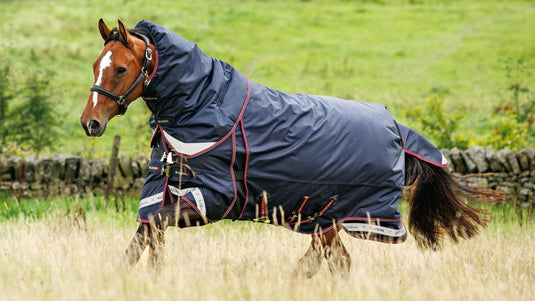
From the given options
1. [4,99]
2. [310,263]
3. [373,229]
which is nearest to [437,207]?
[373,229]

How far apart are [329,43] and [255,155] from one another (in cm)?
2500

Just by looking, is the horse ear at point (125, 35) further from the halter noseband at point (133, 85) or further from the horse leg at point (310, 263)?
the horse leg at point (310, 263)

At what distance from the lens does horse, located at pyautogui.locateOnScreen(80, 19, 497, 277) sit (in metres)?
3.70

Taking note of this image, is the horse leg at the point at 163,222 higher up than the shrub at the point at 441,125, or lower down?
lower down

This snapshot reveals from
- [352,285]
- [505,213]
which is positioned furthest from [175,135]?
[505,213]

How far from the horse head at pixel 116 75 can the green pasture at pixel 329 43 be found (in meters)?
11.3

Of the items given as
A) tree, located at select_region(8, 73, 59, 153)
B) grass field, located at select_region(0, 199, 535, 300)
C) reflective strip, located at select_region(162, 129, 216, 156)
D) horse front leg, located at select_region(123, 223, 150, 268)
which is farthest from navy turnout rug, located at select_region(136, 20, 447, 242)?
tree, located at select_region(8, 73, 59, 153)

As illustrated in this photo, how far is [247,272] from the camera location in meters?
3.83

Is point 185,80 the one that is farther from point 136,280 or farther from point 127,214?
point 127,214

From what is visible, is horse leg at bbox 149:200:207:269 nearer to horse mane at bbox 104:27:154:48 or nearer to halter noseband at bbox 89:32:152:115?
halter noseband at bbox 89:32:152:115

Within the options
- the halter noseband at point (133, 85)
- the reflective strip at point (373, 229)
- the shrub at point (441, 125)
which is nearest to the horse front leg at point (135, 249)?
the halter noseband at point (133, 85)

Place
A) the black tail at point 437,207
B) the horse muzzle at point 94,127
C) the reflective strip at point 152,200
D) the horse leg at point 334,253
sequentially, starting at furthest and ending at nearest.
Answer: the black tail at point 437,207, the horse leg at point 334,253, the reflective strip at point 152,200, the horse muzzle at point 94,127

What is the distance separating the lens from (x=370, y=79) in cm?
2256

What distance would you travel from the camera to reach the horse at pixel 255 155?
3.70 metres
